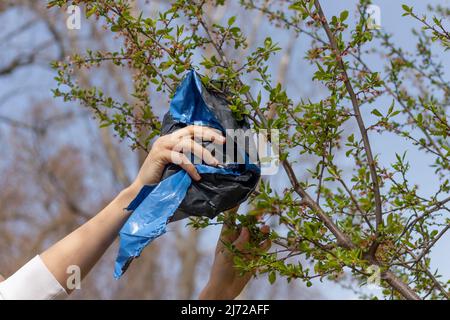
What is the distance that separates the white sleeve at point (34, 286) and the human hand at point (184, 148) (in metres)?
0.41

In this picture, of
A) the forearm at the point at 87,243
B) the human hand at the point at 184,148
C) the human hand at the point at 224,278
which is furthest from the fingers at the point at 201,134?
the human hand at the point at 224,278

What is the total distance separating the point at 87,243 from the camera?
173cm

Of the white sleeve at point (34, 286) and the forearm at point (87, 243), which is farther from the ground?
the forearm at point (87, 243)

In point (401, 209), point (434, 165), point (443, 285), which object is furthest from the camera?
point (434, 165)

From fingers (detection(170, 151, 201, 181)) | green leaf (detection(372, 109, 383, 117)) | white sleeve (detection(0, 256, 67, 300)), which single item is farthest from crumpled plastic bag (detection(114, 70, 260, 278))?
green leaf (detection(372, 109, 383, 117))

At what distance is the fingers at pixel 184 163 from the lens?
169 centimetres

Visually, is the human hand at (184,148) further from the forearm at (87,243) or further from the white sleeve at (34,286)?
→ the white sleeve at (34,286)

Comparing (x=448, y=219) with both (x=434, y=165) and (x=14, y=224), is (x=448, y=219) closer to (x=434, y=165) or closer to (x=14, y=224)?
(x=434, y=165)

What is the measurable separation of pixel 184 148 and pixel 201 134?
0.06 m

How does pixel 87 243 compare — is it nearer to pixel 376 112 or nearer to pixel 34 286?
pixel 34 286

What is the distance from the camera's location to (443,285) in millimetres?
1988

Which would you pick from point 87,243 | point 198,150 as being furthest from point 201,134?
point 87,243
